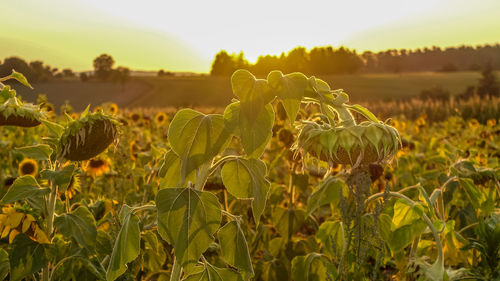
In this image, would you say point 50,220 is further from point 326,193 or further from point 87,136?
point 326,193

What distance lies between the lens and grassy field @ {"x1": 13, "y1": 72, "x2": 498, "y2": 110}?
1975 inches

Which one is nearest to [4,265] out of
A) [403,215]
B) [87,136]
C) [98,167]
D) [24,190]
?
[24,190]

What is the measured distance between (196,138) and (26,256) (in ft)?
3.18

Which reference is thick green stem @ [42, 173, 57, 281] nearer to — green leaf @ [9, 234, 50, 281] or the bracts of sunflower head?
green leaf @ [9, 234, 50, 281]

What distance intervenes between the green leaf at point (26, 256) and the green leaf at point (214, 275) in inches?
26.6

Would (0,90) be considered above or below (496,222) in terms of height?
above

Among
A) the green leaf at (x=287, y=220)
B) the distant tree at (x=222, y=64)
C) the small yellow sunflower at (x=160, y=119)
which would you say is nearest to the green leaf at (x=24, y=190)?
the green leaf at (x=287, y=220)

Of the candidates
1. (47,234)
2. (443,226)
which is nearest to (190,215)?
(47,234)

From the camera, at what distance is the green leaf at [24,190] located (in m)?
1.68

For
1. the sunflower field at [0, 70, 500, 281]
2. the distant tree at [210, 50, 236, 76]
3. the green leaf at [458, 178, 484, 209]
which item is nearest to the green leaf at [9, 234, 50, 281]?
the sunflower field at [0, 70, 500, 281]

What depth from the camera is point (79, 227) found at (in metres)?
1.71

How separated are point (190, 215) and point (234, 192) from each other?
24 centimetres

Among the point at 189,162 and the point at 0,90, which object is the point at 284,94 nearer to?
the point at 189,162

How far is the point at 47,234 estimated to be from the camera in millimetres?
1882
